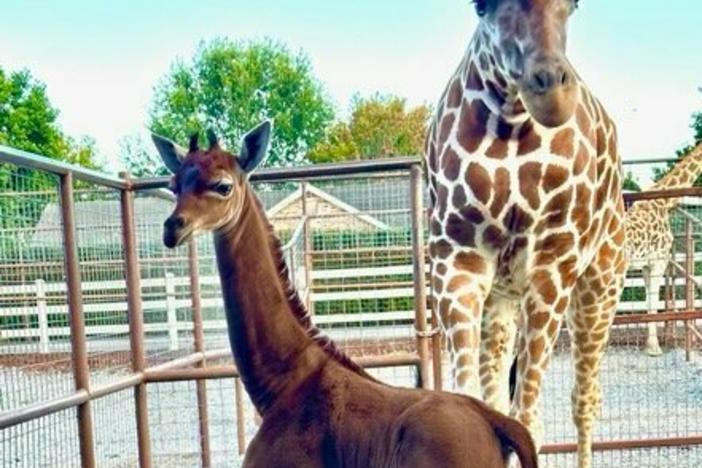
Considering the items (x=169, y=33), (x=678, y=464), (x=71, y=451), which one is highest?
(x=169, y=33)

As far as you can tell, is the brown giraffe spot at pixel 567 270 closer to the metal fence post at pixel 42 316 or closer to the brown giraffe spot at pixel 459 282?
the brown giraffe spot at pixel 459 282

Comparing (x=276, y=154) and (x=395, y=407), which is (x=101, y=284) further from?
(x=276, y=154)

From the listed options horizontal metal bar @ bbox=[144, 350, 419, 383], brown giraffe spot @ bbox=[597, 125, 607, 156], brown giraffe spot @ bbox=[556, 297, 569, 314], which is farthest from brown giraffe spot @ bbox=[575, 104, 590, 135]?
horizontal metal bar @ bbox=[144, 350, 419, 383]

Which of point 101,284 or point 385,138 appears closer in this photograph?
point 101,284

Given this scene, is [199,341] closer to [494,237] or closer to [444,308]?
[444,308]

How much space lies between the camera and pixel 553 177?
225 centimetres

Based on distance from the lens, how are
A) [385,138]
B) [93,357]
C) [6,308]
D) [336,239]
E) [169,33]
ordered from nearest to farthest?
[6,308]
[93,357]
[336,239]
[385,138]
[169,33]

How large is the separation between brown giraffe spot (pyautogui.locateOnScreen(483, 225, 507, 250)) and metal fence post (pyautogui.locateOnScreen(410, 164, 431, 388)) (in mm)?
827

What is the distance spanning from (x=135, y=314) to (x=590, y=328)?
1.74 metres

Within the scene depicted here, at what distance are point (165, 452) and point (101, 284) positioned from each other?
3.93 ft

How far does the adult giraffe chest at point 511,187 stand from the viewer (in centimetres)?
223

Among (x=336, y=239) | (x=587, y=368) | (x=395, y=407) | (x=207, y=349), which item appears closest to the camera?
(x=395, y=407)

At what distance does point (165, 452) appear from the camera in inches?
164

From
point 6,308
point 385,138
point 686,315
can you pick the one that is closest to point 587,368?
point 686,315
